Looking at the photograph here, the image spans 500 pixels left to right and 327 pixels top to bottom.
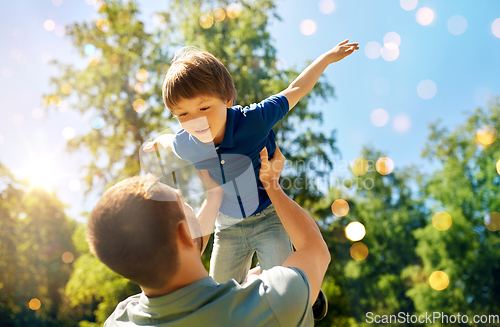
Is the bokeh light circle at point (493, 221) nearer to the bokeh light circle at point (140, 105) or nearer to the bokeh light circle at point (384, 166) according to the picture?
the bokeh light circle at point (384, 166)

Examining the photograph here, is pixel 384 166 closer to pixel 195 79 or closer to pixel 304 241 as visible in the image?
pixel 195 79

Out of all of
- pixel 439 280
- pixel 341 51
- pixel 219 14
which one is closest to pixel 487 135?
pixel 439 280

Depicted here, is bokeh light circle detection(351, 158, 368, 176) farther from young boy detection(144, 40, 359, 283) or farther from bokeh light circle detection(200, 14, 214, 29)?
young boy detection(144, 40, 359, 283)

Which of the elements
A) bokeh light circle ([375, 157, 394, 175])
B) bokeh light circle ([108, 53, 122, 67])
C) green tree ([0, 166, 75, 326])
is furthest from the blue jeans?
bokeh light circle ([375, 157, 394, 175])

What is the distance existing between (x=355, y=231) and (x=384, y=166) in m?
4.88

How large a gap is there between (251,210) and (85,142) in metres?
11.3

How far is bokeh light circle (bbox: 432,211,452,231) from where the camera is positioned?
1491 cm

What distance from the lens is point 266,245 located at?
2131 mm

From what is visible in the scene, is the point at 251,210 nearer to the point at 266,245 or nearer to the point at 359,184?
the point at 266,245

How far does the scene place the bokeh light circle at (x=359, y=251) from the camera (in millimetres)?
17334

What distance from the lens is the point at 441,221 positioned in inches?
597

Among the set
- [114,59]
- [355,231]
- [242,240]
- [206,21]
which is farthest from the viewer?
[355,231]

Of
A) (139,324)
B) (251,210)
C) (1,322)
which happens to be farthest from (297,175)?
(1,322)

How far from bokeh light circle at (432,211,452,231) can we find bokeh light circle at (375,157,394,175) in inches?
155
